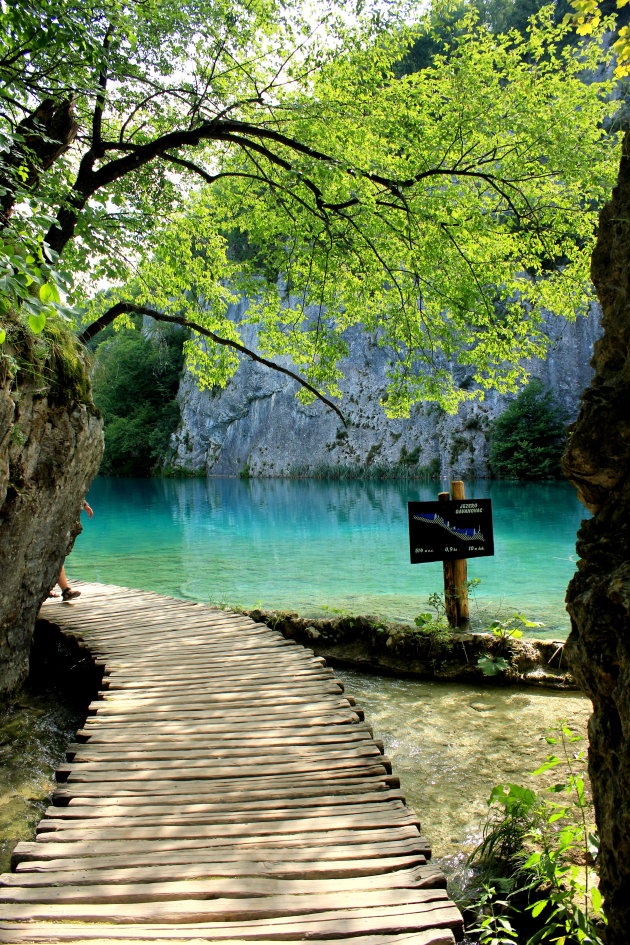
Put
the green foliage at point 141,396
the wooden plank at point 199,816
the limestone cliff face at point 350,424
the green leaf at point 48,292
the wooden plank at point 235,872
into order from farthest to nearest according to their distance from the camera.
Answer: the green foliage at point 141,396 → the limestone cliff face at point 350,424 → the wooden plank at point 199,816 → the wooden plank at point 235,872 → the green leaf at point 48,292

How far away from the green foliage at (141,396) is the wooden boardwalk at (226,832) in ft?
168

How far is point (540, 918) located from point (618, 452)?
2.24 metres

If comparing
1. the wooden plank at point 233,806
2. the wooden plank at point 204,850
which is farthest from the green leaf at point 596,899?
the wooden plank at point 233,806

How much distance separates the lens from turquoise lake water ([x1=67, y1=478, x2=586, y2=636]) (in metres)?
11.0

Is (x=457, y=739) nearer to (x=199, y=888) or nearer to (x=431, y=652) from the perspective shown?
(x=431, y=652)

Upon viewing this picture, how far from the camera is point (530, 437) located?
3173cm

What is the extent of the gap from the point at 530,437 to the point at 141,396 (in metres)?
37.1

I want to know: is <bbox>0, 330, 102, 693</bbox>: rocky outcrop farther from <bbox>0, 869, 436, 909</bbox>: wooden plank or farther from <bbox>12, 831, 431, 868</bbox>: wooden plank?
<bbox>0, 869, 436, 909</bbox>: wooden plank

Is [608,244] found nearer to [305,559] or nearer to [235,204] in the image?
[235,204]

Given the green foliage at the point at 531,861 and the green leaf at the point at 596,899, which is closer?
the green leaf at the point at 596,899

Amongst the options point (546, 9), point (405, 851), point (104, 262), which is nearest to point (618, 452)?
point (405, 851)

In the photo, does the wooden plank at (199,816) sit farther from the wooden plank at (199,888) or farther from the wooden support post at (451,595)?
the wooden support post at (451,595)

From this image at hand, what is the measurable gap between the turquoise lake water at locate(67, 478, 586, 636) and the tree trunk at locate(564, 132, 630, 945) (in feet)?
20.4

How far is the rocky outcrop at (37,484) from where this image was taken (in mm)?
5086
